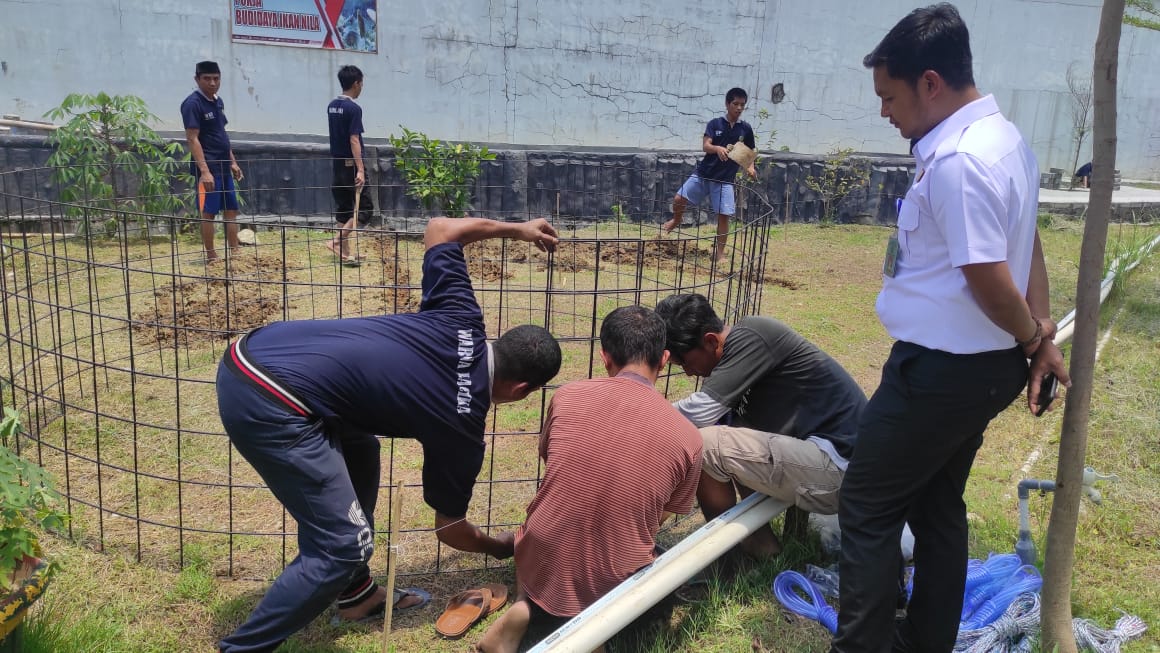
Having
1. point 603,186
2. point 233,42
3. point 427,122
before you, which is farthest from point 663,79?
point 233,42

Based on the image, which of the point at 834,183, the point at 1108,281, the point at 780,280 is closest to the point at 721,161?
the point at 780,280

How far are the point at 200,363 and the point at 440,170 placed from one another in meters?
3.28

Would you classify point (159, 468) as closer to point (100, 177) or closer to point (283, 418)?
point (283, 418)

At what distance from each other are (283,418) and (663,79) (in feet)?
44.9

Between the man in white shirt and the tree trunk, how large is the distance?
0.17 m

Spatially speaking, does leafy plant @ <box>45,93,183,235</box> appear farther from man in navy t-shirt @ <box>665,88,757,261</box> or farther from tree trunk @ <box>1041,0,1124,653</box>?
tree trunk @ <box>1041,0,1124,653</box>

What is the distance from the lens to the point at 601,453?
254 cm

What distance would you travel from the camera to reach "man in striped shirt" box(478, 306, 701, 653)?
2535 millimetres

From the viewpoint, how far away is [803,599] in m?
2.94

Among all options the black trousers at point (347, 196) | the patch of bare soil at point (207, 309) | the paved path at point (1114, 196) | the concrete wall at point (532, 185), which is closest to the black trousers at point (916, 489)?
the patch of bare soil at point (207, 309)

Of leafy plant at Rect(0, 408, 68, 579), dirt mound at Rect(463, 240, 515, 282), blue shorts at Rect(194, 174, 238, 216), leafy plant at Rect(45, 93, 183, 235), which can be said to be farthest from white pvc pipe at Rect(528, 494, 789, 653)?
leafy plant at Rect(45, 93, 183, 235)

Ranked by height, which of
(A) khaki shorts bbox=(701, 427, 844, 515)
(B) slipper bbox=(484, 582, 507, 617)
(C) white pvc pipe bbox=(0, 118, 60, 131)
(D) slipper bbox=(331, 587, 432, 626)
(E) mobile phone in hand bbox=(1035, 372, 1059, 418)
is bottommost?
(D) slipper bbox=(331, 587, 432, 626)

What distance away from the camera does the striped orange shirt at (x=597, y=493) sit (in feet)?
8.32

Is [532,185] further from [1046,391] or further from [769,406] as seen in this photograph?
[1046,391]
